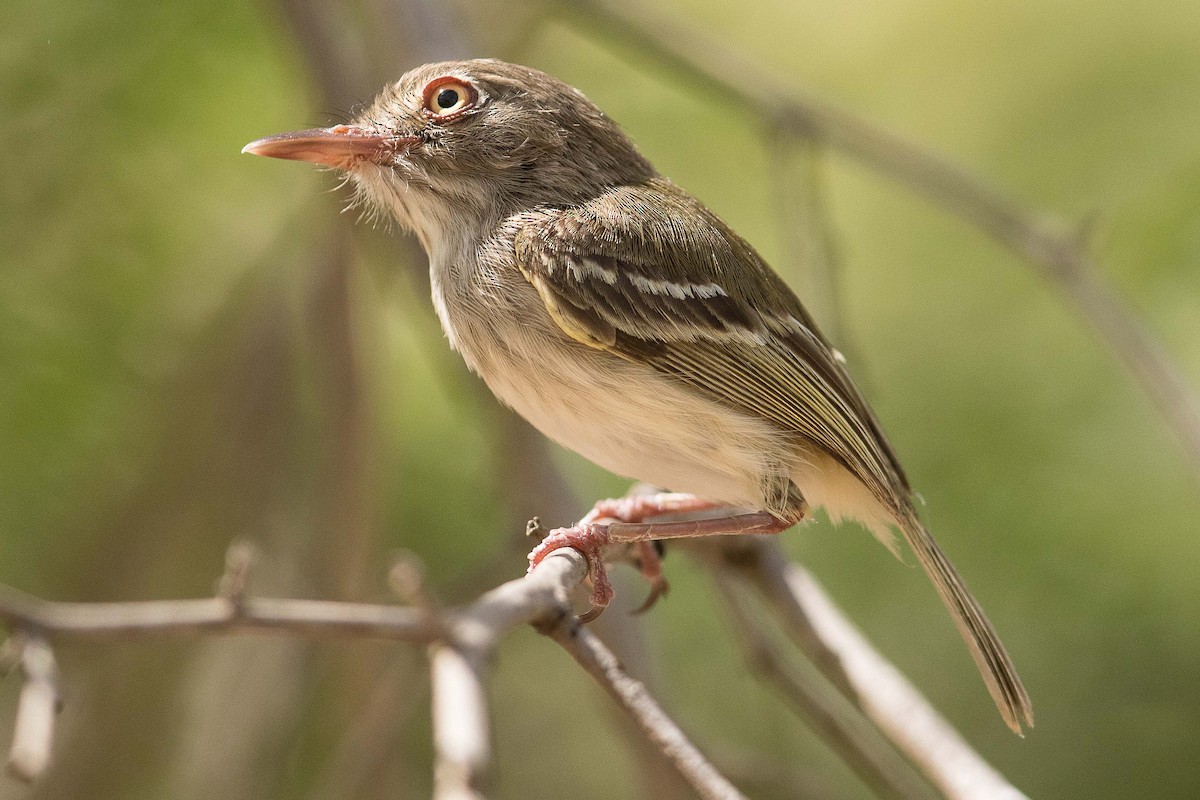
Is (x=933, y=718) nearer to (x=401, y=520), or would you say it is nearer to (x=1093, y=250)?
(x=1093, y=250)

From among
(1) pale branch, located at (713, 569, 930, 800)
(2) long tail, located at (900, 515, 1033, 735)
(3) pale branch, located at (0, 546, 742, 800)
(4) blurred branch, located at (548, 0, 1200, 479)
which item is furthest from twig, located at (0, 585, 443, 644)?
(4) blurred branch, located at (548, 0, 1200, 479)

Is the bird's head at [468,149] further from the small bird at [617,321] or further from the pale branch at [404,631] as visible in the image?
the pale branch at [404,631]

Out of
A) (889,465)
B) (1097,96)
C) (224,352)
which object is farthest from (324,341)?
(1097,96)

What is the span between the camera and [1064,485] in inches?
186

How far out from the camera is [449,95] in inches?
150

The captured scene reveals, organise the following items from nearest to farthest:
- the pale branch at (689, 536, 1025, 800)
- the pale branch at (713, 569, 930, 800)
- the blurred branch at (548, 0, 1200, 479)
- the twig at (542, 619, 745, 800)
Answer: the twig at (542, 619, 745, 800) → the pale branch at (689, 536, 1025, 800) → the pale branch at (713, 569, 930, 800) → the blurred branch at (548, 0, 1200, 479)

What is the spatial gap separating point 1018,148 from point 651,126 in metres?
1.66

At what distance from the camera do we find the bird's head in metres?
3.74

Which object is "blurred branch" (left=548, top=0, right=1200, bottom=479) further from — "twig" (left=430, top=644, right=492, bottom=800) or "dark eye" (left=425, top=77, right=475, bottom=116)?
"twig" (left=430, top=644, right=492, bottom=800)

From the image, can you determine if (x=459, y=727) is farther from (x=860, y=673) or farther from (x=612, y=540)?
(x=860, y=673)

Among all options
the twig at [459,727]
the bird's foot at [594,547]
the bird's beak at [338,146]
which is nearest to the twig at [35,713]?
the twig at [459,727]

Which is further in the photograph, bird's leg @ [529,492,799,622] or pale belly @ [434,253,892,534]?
pale belly @ [434,253,892,534]

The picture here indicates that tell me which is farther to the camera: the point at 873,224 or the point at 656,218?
the point at 873,224

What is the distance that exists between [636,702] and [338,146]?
79.6 inches
